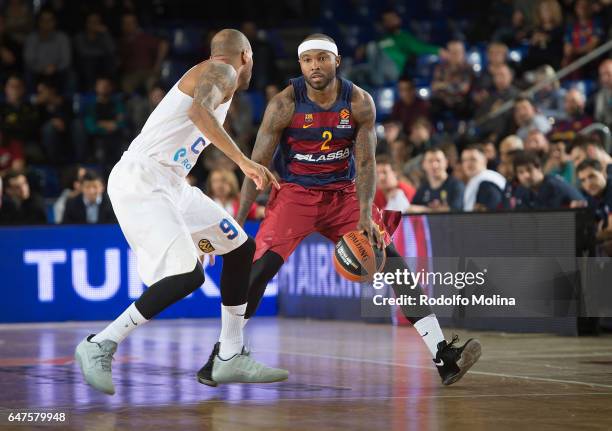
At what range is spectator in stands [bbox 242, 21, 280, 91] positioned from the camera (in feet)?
70.2

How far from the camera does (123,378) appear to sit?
862 cm

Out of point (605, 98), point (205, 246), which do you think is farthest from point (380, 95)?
point (205, 246)

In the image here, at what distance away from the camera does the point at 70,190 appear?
1808cm

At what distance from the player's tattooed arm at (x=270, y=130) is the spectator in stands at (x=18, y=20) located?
45.8ft

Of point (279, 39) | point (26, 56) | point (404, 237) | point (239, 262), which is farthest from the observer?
point (279, 39)

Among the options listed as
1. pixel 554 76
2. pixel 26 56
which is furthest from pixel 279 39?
pixel 554 76

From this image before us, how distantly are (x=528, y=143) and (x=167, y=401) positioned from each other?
9081 mm

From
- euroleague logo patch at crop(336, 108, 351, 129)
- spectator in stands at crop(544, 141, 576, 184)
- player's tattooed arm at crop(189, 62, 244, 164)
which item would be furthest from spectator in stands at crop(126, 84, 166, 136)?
player's tattooed arm at crop(189, 62, 244, 164)

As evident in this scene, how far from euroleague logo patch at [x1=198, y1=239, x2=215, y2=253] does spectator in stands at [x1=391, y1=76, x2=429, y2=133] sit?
11785 millimetres

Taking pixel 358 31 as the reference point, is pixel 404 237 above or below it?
below

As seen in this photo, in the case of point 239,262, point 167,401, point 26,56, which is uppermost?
point 26,56

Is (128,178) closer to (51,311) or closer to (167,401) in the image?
(167,401)

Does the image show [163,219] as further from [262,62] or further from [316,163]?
[262,62]

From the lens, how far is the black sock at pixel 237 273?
25.5 ft
